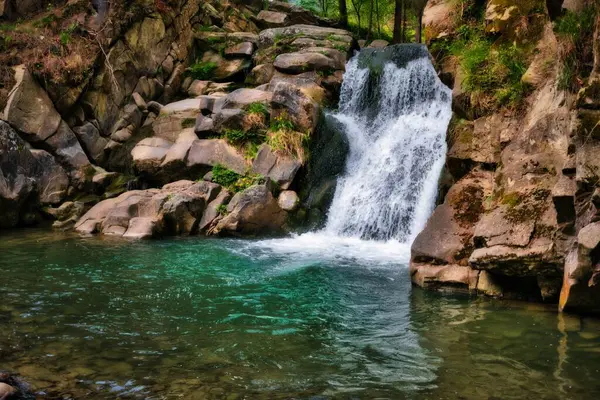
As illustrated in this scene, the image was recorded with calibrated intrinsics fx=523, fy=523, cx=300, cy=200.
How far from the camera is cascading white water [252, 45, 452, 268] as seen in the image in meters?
12.6

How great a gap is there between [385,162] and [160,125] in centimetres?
825

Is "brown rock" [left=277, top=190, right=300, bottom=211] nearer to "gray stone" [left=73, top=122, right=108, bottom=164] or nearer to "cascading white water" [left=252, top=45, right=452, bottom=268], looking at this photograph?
"cascading white water" [left=252, top=45, right=452, bottom=268]

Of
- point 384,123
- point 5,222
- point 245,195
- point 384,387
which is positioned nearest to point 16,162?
point 5,222

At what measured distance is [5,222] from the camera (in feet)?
48.2

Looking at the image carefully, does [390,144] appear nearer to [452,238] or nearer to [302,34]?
[452,238]

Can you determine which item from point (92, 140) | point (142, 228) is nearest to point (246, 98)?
point (92, 140)

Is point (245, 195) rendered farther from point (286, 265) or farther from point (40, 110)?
point (40, 110)

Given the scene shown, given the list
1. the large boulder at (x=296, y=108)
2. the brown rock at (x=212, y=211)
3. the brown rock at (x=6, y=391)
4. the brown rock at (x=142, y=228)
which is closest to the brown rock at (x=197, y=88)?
the large boulder at (x=296, y=108)

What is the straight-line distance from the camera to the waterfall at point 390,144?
515 inches

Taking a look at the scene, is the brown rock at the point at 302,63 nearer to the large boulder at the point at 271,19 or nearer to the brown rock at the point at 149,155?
the brown rock at the point at 149,155

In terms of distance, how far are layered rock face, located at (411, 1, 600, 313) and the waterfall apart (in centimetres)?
200

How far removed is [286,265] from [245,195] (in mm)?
3839

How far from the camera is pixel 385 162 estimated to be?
14711 mm

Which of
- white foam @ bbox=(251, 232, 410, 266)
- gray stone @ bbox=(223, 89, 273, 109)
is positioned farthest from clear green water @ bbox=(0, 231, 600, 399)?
gray stone @ bbox=(223, 89, 273, 109)
